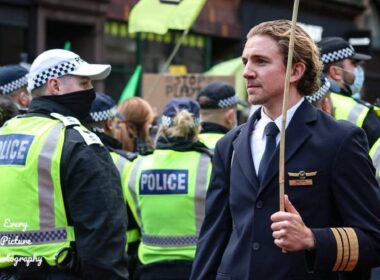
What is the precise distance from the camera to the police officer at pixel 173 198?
Answer: 6.55 m

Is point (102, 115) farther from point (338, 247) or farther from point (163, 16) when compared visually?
point (338, 247)

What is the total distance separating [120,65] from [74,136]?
1342 cm

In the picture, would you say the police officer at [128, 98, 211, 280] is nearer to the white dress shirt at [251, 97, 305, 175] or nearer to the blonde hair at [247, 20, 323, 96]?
the white dress shirt at [251, 97, 305, 175]

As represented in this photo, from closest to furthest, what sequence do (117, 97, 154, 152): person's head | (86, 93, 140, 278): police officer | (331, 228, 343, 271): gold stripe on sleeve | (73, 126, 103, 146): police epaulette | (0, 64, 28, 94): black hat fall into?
(331, 228, 343, 271): gold stripe on sleeve < (73, 126, 103, 146): police epaulette < (86, 93, 140, 278): police officer < (0, 64, 28, 94): black hat < (117, 97, 154, 152): person's head

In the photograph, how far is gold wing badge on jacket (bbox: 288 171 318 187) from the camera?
373 centimetres

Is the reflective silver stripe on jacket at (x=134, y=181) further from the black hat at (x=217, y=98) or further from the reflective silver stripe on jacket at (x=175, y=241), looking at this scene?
the black hat at (x=217, y=98)

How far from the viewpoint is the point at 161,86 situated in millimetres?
11148

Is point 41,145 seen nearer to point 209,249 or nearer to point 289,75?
point 209,249

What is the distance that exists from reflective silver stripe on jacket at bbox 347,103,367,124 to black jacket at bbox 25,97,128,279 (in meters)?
2.28

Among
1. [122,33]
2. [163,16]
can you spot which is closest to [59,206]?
[163,16]

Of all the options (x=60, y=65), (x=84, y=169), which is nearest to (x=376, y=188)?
(x=84, y=169)

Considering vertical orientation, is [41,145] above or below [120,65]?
above

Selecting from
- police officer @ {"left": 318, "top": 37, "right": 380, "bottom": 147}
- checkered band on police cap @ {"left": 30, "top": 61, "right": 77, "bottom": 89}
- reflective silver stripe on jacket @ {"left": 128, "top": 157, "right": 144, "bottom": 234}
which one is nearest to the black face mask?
checkered band on police cap @ {"left": 30, "top": 61, "right": 77, "bottom": 89}

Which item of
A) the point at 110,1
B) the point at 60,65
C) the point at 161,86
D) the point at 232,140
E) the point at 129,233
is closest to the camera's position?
the point at 232,140
